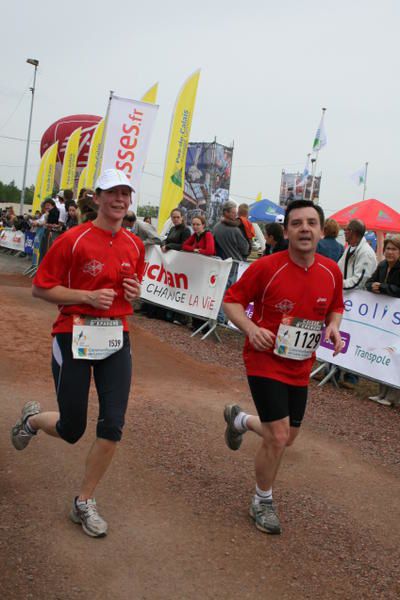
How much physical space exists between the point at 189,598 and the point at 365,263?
6.07m

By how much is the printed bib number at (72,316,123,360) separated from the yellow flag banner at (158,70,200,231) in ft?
45.7

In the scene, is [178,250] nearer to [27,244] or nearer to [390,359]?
[390,359]

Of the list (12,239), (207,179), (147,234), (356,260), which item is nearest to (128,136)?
(147,234)

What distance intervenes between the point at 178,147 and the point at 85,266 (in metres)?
15.1

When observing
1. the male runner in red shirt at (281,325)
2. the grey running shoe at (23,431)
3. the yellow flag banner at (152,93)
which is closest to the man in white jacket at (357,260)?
the male runner in red shirt at (281,325)

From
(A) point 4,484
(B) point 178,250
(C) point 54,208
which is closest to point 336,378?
(B) point 178,250

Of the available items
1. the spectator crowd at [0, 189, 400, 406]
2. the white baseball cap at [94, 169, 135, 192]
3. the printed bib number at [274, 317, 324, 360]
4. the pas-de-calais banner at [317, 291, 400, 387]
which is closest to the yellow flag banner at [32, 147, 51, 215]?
the spectator crowd at [0, 189, 400, 406]

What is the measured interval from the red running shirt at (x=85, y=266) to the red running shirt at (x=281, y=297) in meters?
0.77

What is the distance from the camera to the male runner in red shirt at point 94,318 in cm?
363

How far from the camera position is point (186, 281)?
1143 cm

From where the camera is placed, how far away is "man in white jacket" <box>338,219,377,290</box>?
8422 mm

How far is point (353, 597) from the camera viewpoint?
337cm

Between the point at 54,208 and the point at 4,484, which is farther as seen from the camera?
the point at 54,208

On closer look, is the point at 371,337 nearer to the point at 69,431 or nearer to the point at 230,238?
the point at 230,238
